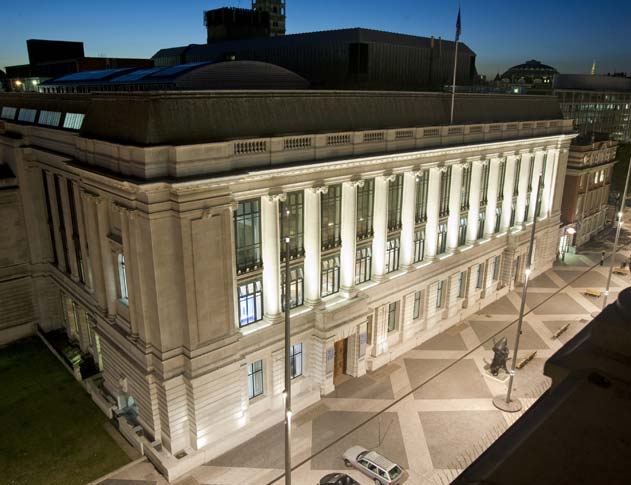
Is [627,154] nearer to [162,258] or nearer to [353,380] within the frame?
[353,380]

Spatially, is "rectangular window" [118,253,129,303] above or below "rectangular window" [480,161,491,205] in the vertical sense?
below

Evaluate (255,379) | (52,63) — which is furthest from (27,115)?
(52,63)

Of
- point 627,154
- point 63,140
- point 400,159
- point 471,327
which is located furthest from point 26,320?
point 627,154

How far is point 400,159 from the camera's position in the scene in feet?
126

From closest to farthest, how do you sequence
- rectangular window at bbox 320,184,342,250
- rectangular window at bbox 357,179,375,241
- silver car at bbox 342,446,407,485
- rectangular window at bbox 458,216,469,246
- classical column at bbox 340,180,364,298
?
silver car at bbox 342,446,407,485, rectangular window at bbox 320,184,342,250, classical column at bbox 340,180,364,298, rectangular window at bbox 357,179,375,241, rectangular window at bbox 458,216,469,246

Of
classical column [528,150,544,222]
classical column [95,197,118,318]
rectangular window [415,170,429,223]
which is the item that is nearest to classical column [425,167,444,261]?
rectangular window [415,170,429,223]

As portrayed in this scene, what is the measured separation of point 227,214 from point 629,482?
85.4 feet

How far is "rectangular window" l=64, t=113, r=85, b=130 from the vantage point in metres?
39.3

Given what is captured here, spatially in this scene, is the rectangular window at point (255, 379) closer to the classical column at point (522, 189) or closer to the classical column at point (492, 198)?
the classical column at point (492, 198)

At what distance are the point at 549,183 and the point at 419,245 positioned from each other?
26.0 meters

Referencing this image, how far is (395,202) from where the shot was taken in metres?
40.0

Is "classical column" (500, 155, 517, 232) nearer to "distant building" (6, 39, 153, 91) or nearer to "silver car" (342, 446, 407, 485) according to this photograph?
"silver car" (342, 446, 407, 485)

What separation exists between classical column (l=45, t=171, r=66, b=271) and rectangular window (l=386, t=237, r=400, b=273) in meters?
26.9

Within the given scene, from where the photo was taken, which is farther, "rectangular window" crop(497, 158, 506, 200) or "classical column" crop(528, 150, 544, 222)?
"classical column" crop(528, 150, 544, 222)
